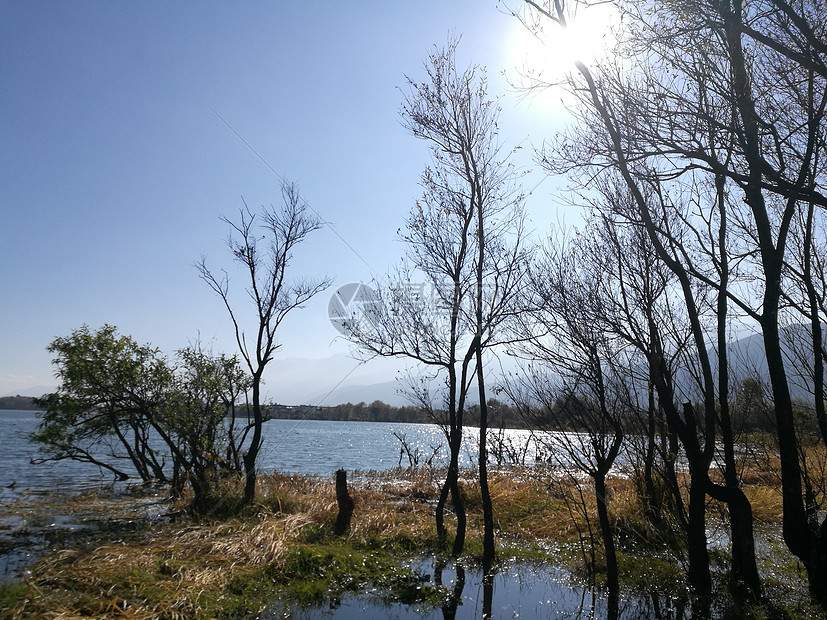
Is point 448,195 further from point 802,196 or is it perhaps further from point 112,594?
point 112,594

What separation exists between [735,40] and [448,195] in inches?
161

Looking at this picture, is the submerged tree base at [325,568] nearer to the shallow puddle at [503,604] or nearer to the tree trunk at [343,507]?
the shallow puddle at [503,604]

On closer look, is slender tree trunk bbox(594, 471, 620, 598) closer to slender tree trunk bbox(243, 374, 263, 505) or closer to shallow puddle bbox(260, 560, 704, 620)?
shallow puddle bbox(260, 560, 704, 620)

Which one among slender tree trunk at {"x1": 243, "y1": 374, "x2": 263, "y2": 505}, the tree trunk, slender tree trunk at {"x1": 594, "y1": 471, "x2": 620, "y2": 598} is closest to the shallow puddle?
slender tree trunk at {"x1": 594, "y1": 471, "x2": 620, "y2": 598}

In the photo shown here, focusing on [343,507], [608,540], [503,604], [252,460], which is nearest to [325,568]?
[503,604]

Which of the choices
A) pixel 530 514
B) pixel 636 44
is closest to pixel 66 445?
pixel 530 514

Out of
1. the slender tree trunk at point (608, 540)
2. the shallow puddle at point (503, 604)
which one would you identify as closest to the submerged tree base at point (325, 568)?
the shallow puddle at point (503, 604)

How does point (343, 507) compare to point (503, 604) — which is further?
point (343, 507)

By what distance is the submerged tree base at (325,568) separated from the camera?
5.04 meters

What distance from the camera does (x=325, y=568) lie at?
647 cm

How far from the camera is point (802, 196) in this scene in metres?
4.27

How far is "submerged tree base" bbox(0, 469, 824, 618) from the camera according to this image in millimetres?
5043

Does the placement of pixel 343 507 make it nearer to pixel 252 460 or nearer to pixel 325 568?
pixel 325 568

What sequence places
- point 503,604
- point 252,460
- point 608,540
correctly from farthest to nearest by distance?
point 252,460 → point 608,540 → point 503,604
